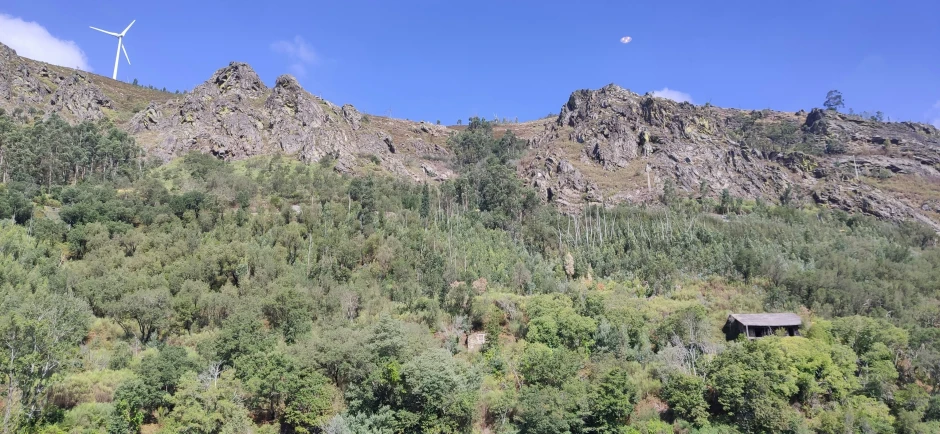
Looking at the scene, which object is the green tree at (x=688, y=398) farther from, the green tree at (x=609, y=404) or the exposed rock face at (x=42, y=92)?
the exposed rock face at (x=42, y=92)

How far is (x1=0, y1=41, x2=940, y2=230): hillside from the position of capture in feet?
393

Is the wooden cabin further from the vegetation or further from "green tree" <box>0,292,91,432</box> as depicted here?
"green tree" <box>0,292,91,432</box>

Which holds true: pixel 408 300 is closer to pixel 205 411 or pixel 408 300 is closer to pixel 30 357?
pixel 205 411

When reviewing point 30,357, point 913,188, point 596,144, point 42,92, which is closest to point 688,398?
point 30,357

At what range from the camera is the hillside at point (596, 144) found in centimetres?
11975

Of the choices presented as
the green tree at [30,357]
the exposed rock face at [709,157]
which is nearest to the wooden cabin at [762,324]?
the exposed rock face at [709,157]

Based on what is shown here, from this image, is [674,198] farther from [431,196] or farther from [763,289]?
[431,196]

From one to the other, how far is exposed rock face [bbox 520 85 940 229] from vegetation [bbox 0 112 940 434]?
598 inches

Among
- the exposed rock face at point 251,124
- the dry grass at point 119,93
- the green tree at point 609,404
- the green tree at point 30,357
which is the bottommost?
the green tree at point 609,404

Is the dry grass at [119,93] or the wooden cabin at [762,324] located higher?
the dry grass at [119,93]

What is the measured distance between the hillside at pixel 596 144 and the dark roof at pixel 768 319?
Result: 5560cm

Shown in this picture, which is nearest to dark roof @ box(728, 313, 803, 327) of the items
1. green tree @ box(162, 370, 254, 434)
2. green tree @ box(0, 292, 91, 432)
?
green tree @ box(162, 370, 254, 434)

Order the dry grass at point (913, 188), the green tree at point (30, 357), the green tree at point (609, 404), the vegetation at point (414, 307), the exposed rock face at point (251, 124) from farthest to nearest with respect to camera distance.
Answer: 1. the dry grass at point (913, 188)
2. the exposed rock face at point (251, 124)
3. the green tree at point (609, 404)
4. the vegetation at point (414, 307)
5. the green tree at point (30, 357)

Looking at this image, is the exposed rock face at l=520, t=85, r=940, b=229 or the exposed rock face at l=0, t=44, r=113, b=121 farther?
the exposed rock face at l=520, t=85, r=940, b=229
